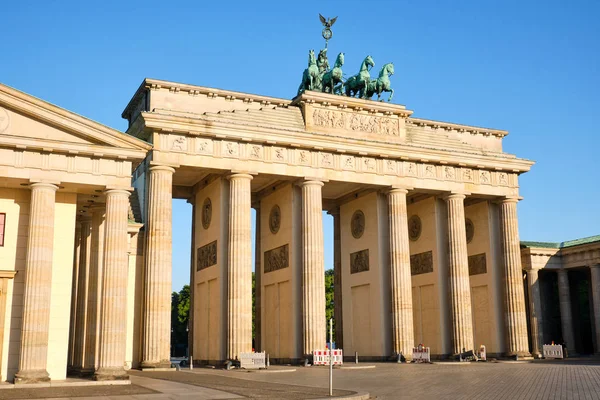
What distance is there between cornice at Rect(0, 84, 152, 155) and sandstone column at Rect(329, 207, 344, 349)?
28.8 meters

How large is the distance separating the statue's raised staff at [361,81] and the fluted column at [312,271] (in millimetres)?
9282

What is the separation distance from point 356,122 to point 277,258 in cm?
1119

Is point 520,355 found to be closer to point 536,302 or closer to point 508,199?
point 536,302

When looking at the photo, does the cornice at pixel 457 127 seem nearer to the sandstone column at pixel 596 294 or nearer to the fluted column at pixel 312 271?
the fluted column at pixel 312 271

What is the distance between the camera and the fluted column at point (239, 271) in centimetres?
4225

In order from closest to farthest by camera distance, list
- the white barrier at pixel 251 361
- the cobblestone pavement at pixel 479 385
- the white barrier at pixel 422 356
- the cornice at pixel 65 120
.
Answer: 1. the cobblestone pavement at pixel 479 385
2. the cornice at pixel 65 120
3. the white barrier at pixel 251 361
4. the white barrier at pixel 422 356

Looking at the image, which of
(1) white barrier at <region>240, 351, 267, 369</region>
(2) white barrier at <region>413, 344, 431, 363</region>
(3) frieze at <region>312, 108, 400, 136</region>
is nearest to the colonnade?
(2) white barrier at <region>413, 344, 431, 363</region>

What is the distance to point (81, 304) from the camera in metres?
33.8

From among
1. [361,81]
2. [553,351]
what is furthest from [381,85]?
[553,351]

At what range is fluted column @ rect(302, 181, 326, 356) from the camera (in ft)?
146

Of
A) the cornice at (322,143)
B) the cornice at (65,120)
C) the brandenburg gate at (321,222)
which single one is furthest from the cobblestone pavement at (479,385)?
the cornice at (322,143)

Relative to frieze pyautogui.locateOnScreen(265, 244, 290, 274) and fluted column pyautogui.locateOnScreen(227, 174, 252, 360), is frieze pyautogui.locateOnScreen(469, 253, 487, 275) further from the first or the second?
fluted column pyautogui.locateOnScreen(227, 174, 252, 360)

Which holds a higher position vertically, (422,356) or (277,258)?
(277,258)

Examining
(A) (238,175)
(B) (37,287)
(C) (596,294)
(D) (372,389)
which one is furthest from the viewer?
(C) (596,294)
